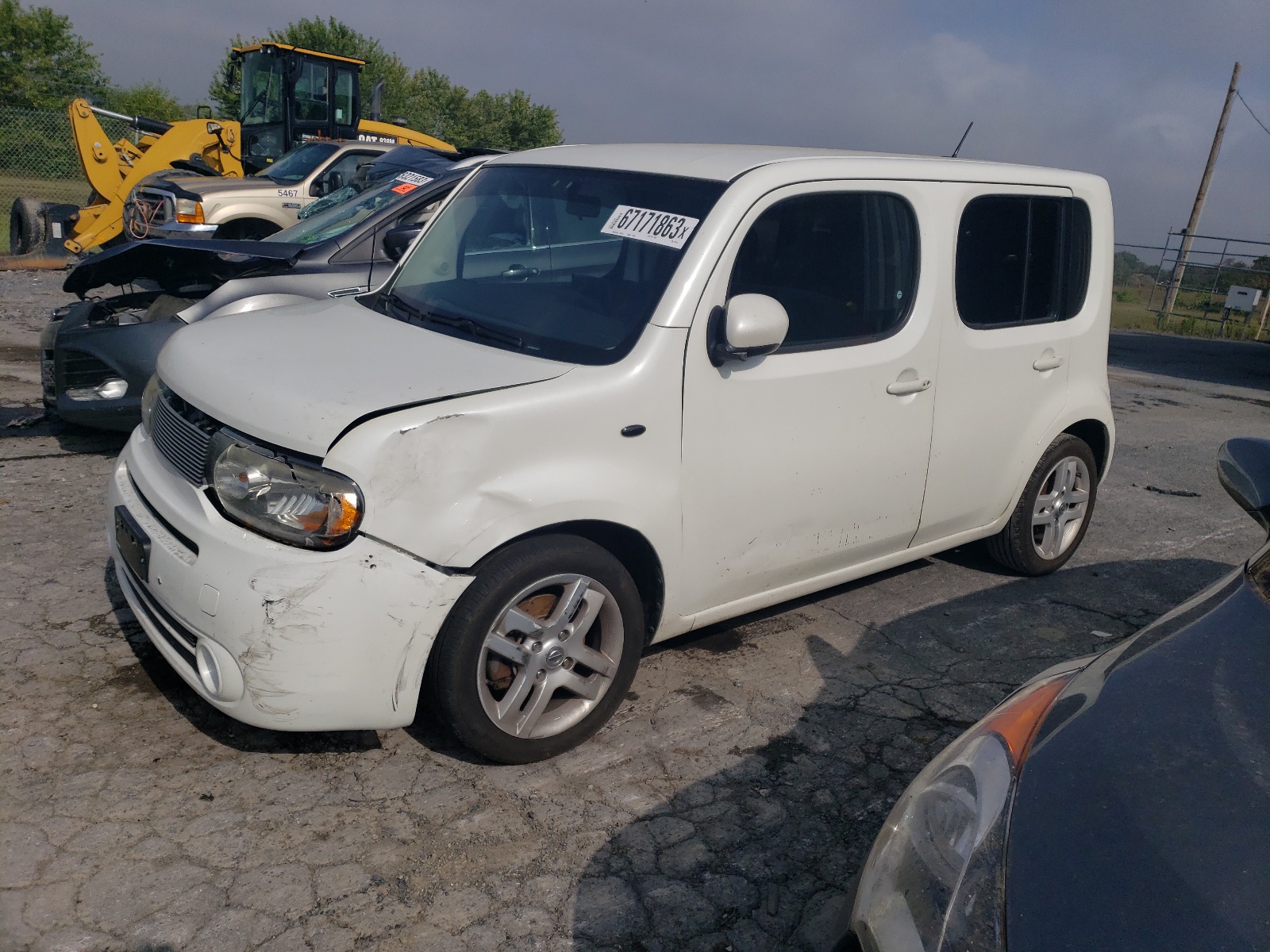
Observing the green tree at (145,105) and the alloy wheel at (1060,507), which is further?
the green tree at (145,105)

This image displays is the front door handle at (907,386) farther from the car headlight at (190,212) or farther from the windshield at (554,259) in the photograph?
the car headlight at (190,212)

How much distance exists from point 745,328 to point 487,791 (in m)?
1.60

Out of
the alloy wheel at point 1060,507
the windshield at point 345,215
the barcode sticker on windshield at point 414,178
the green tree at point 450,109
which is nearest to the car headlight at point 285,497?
the alloy wheel at point 1060,507

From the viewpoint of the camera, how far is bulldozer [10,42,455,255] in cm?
1453

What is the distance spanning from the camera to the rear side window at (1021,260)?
158 inches

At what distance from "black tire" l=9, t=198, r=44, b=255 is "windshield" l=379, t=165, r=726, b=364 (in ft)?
45.3

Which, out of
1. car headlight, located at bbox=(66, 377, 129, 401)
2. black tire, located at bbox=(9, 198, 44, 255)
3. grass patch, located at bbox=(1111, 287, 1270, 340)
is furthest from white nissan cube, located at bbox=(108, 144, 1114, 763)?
grass patch, located at bbox=(1111, 287, 1270, 340)

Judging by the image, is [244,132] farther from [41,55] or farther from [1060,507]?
[41,55]

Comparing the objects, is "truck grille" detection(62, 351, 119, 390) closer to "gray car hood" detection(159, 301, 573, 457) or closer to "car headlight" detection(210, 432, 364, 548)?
"gray car hood" detection(159, 301, 573, 457)

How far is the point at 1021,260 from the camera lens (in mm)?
4270

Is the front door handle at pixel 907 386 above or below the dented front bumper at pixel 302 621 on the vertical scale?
above

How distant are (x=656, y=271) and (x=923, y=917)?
2.17 metres

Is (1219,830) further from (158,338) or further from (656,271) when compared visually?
(158,338)

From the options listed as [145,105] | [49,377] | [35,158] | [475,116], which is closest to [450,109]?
[475,116]
